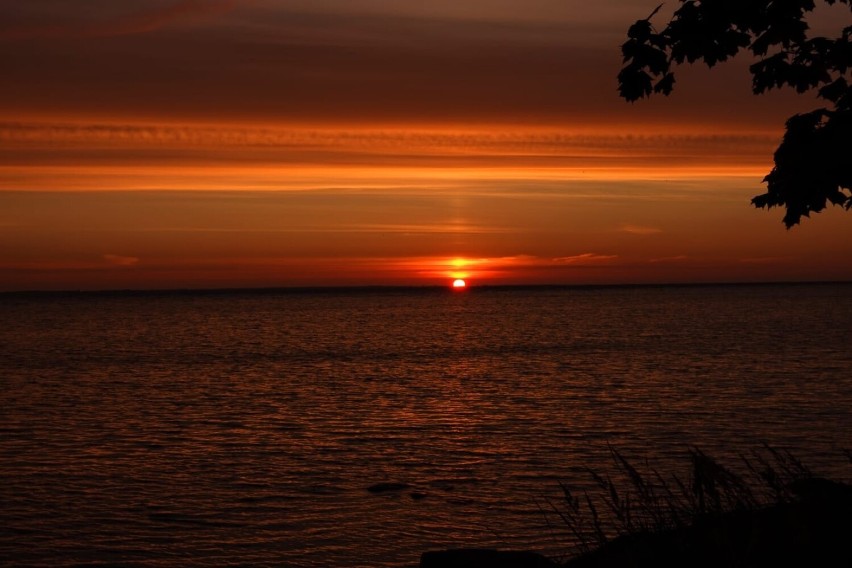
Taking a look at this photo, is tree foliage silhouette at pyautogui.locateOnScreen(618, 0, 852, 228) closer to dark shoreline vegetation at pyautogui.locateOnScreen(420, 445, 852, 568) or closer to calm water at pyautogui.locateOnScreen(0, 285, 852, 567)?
dark shoreline vegetation at pyautogui.locateOnScreen(420, 445, 852, 568)

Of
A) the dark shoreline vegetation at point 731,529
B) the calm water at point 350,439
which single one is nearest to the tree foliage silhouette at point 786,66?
the dark shoreline vegetation at point 731,529

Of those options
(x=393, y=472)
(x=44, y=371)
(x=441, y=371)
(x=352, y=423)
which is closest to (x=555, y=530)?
(x=393, y=472)

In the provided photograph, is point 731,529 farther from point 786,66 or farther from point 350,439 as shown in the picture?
point 350,439

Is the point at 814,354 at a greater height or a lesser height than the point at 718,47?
lesser

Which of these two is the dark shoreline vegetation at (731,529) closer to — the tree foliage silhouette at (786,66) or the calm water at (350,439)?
the tree foliage silhouette at (786,66)

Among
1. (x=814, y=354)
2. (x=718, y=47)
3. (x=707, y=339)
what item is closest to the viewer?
(x=718, y=47)

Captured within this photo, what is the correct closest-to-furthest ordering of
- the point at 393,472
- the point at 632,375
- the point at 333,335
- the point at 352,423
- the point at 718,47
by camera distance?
the point at 718,47 → the point at 393,472 → the point at 352,423 → the point at 632,375 → the point at 333,335

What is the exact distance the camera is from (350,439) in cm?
3569

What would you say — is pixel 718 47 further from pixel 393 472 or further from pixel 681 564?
pixel 393 472

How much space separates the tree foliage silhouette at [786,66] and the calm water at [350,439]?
39.2 ft

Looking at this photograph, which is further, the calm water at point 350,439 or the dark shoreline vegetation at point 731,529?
the calm water at point 350,439

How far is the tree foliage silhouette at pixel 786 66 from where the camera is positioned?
10672 millimetres

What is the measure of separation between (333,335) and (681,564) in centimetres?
10863

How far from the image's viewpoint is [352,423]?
131 feet
